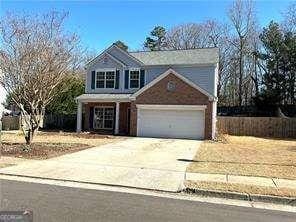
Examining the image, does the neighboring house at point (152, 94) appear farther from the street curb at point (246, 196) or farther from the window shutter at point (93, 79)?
the street curb at point (246, 196)

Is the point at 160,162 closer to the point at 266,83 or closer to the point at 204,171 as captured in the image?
the point at 204,171

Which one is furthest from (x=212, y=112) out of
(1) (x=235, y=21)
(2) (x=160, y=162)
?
(1) (x=235, y=21)

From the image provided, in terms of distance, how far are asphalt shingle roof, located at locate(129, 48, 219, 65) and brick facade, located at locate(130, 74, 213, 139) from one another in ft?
10.1

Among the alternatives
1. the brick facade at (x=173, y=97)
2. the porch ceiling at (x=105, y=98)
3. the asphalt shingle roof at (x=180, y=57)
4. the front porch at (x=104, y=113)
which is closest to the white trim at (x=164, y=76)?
the brick facade at (x=173, y=97)

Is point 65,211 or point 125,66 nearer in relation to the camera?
point 65,211

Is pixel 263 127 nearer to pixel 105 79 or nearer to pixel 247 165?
pixel 105 79

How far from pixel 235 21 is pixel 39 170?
1667 inches

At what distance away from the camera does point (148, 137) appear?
3016 centimetres

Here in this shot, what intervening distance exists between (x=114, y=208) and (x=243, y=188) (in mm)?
3888

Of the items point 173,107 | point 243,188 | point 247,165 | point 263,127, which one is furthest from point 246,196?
point 263,127

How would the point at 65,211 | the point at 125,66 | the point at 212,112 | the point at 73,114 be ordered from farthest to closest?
the point at 73,114 < the point at 125,66 < the point at 212,112 < the point at 65,211

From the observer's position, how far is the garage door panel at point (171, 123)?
29547 mm

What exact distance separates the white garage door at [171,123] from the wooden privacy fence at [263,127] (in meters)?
6.03

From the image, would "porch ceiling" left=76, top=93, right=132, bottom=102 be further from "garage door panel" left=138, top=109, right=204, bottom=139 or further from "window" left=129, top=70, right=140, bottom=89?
"garage door panel" left=138, top=109, right=204, bottom=139
